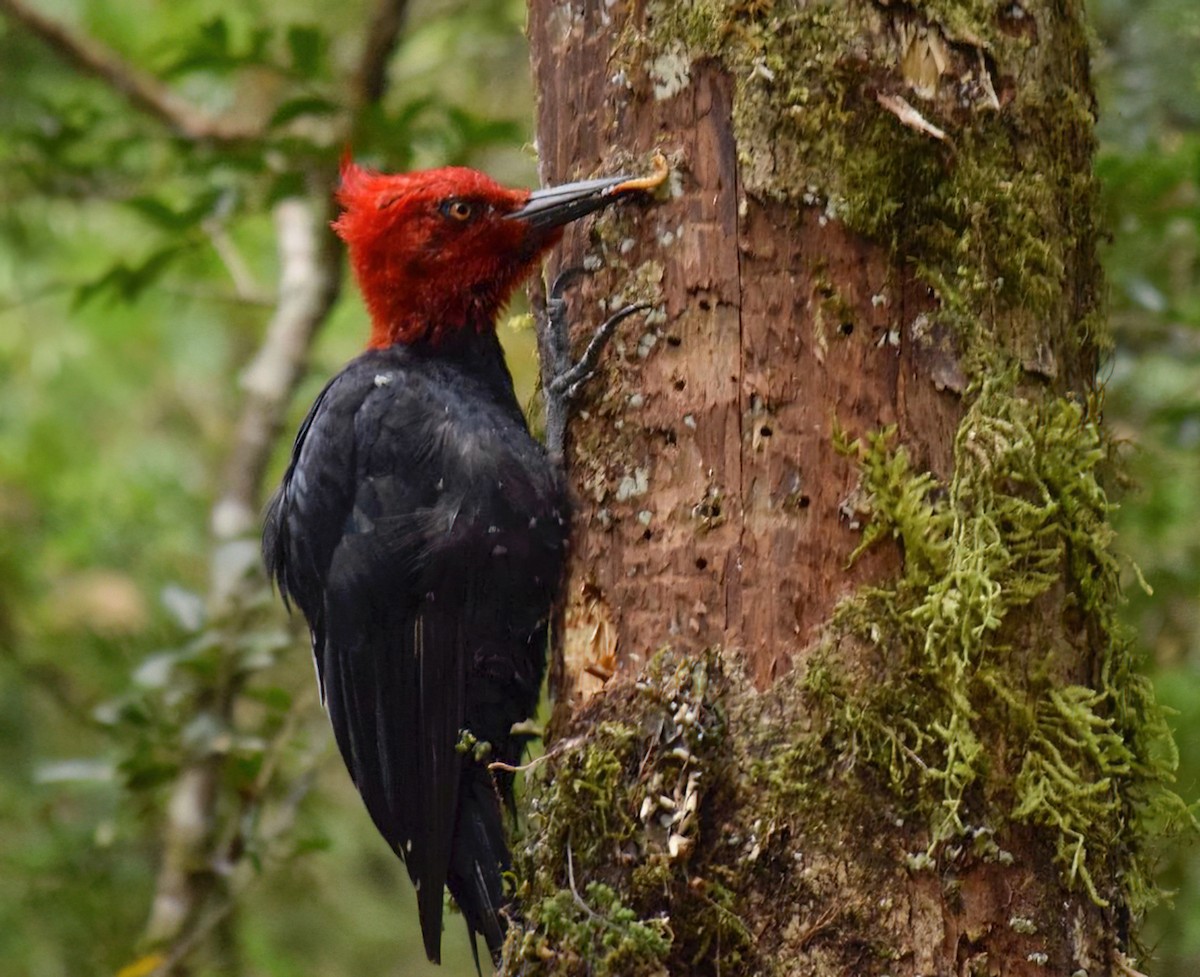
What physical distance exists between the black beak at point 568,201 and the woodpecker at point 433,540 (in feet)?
0.08

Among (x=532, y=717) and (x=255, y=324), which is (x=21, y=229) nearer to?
(x=255, y=324)

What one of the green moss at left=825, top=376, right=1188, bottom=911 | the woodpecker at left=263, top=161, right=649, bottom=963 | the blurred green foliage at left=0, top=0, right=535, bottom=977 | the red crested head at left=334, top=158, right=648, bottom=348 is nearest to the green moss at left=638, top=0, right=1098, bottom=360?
the green moss at left=825, top=376, right=1188, bottom=911

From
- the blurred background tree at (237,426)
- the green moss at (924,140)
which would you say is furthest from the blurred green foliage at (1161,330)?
the green moss at (924,140)

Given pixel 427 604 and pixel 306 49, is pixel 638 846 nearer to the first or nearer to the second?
pixel 427 604

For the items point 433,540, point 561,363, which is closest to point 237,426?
point 433,540

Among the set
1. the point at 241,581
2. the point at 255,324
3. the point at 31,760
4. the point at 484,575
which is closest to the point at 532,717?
the point at 484,575

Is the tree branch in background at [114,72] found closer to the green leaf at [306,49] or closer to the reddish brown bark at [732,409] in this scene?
the green leaf at [306,49]

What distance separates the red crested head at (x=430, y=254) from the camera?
2.89 metres

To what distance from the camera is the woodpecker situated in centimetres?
265

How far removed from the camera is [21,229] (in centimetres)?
483

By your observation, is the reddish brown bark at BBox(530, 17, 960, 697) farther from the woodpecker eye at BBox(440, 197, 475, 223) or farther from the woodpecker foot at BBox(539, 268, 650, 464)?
the woodpecker eye at BBox(440, 197, 475, 223)

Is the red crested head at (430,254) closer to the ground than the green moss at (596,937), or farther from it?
farther from it

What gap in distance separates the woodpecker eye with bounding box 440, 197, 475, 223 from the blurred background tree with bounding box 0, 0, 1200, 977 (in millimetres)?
495

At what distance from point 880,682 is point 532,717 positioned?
1.13 m
